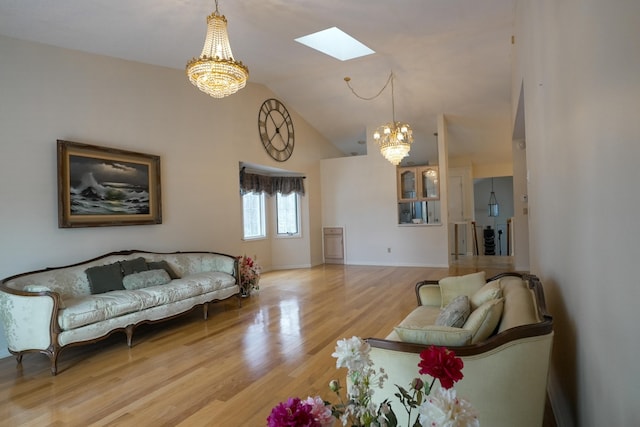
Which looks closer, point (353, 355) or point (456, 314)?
point (353, 355)

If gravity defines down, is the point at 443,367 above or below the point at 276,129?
below

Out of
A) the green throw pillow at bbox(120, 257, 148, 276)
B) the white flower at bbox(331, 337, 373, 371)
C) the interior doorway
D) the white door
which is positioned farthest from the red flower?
the interior doorway

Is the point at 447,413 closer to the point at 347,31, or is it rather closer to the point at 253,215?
the point at 347,31

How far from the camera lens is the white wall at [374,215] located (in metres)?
7.87

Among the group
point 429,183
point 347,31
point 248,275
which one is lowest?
point 248,275

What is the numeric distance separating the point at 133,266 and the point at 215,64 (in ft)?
8.64

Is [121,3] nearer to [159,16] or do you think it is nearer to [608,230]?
[159,16]

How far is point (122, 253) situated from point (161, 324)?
1.03 metres

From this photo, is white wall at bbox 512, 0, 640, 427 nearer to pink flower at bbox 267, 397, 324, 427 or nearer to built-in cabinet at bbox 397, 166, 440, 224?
pink flower at bbox 267, 397, 324, 427

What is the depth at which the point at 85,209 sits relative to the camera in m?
4.05

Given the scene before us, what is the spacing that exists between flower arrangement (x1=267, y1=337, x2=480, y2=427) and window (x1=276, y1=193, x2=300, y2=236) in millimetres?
7524

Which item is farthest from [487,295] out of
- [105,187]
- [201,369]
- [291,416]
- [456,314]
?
[105,187]

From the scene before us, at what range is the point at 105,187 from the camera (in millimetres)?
4270

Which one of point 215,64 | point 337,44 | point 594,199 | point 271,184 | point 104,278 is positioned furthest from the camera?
point 271,184
